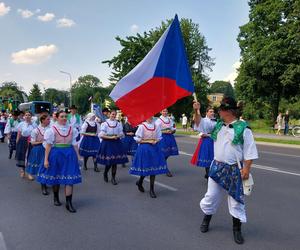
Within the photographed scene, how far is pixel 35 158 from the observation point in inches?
353

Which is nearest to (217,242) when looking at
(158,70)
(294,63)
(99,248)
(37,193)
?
(99,248)

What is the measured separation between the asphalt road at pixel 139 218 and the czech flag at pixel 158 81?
5.59ft

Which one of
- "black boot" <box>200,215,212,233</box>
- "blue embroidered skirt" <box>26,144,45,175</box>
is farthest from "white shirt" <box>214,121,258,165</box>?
"blue embroidered skirt" <box>26,144,45,175</box>

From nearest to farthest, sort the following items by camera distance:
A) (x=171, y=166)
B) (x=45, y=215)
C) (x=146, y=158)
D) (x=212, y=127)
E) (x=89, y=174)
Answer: (x=212, y=127) < (x=45, y=215) < (x=146, y=158) < (x=89, y=174) < (x=171, y=166)

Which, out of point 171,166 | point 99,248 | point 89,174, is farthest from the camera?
point 171,166

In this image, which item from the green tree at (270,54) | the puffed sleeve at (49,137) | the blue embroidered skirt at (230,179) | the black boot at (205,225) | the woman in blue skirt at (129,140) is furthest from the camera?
the green tree at (270,54)

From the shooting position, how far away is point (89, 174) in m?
10.8

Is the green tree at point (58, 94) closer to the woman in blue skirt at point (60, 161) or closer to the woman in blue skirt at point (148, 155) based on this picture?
the woman in blue skirt at point (148, 155)

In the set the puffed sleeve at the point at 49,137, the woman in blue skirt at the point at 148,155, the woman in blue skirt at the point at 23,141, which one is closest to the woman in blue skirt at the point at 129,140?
the woman in blue skirt at the point at 23,141

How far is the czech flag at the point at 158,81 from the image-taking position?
6.20 m

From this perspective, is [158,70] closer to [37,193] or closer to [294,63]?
[37,193]

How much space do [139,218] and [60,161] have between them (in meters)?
1.72

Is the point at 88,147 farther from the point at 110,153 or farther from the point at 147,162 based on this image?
the point at 147,162

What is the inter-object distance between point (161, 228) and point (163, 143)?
5.32 m
